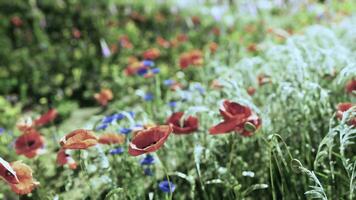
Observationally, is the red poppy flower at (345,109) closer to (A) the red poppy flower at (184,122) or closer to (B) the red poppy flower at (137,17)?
(A) the red poppy flower at (184,122)

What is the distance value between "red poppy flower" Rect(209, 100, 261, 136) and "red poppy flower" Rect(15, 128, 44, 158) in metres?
0.92

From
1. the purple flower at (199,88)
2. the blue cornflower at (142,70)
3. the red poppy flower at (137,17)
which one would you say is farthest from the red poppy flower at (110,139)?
the red poppy flower at (137,17)

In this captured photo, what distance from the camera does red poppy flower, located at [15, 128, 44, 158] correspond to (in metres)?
2.39

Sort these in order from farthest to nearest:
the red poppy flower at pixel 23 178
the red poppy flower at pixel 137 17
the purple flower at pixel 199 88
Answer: the red poppy flower at pixel 137 17
the purple flower at pixel 199 88
the red poppy flower at pixel 23 178

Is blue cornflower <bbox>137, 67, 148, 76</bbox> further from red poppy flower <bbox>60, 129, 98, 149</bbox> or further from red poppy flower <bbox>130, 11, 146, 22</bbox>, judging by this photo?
red poppy flower <bbox>130, 11, 146, 22</bbox>

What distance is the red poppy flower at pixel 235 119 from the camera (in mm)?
1899

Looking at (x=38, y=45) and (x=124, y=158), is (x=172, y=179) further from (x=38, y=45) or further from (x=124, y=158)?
(x=38, y=45)

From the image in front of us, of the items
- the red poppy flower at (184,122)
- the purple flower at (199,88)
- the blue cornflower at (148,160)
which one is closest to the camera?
the red poppy flower at (184,122)

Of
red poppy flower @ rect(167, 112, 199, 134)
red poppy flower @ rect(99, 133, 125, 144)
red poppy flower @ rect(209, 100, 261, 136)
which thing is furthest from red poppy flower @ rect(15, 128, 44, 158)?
red poppy flower @ rect(209, 100, 261, 136)

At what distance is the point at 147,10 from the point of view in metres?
7.20

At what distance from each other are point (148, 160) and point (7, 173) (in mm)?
834

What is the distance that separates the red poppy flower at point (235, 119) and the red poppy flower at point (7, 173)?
72 cm

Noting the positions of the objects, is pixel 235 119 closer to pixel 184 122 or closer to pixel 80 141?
pixel 184 122

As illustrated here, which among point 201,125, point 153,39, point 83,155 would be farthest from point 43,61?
point 83,155
